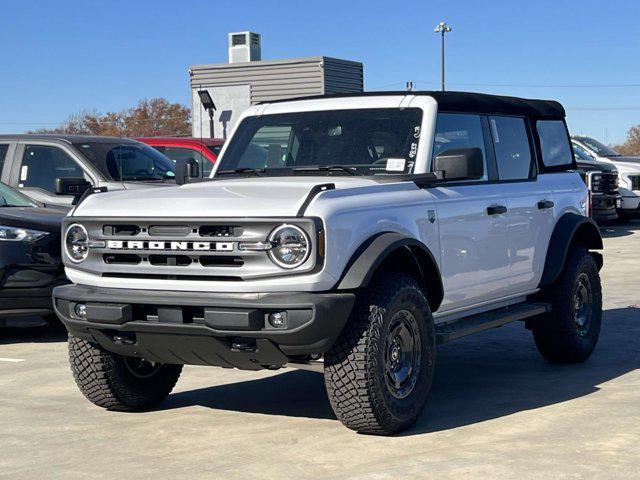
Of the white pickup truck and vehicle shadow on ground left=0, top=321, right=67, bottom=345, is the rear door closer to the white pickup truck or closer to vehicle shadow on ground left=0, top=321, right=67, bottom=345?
vehicle shadow on ground left=0, top=321, right=67, bottom=345

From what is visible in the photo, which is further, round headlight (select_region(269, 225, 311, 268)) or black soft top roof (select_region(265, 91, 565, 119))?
black soft top roof (select_region(265, 91, 565, 119))

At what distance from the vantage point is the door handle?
7117 millimetres

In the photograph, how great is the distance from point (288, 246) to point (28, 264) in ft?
14.0

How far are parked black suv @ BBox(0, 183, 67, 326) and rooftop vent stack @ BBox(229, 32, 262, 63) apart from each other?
22.3 metres

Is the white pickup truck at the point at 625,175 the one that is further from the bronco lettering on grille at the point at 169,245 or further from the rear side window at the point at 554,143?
the bronco lettering on grille at the point at 169,245

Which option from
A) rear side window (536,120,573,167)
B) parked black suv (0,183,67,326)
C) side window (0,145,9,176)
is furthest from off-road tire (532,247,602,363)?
side window (0,145,9,176)

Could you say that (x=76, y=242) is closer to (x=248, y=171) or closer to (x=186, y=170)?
(x=248, y=171)

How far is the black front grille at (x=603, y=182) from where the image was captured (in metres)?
21.1

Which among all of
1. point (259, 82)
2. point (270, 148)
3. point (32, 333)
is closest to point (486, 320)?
point (270, 148)

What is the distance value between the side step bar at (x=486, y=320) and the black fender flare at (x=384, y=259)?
0.66ft

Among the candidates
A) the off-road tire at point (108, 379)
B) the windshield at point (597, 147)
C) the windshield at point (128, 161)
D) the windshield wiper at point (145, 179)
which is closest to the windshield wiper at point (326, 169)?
the off-road tire at point (108, 379)

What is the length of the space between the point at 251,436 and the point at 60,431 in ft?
3.62

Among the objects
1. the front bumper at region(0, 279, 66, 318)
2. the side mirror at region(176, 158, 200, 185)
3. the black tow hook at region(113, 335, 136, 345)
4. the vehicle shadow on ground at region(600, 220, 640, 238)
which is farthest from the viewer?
the vehicle shadow on ground at region(600, 220, 640, 238)

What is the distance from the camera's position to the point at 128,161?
40.6ft
